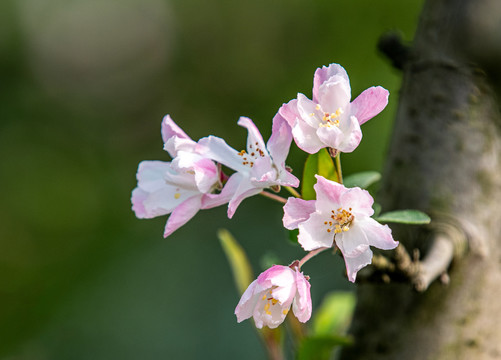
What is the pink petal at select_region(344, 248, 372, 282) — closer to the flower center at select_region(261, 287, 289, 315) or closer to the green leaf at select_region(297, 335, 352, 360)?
the flower center at select_region(261, 287, 289, 315)

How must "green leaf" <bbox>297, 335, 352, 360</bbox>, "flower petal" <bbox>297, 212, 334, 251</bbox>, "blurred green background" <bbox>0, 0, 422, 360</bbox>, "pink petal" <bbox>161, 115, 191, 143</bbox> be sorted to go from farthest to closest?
1. "blurred green background" <bbox>0, 0, 422, 360</bbox>
2. "green leaf" <bbox>297, 335, 352, 360</bbox>
3. "pink petal" <bbox>161, 115, 191, 143</bbox>
4. "flower petal" <bbox>297, 212, 334, 251</bbox>

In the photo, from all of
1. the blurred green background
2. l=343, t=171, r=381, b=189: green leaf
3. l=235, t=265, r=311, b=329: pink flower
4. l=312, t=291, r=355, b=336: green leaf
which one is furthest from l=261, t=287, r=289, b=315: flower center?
the blurred green background

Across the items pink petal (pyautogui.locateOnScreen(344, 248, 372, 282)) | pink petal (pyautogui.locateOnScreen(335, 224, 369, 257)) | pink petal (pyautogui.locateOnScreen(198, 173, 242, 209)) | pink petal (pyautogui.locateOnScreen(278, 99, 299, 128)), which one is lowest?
pink petal (pyautogui.locateOnScreen(344, 248, 372, 282))

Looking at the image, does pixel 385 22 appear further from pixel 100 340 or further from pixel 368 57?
pixel 100 340

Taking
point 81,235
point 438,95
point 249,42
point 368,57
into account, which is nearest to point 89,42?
point 249,42

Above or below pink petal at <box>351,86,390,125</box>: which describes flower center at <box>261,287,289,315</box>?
below

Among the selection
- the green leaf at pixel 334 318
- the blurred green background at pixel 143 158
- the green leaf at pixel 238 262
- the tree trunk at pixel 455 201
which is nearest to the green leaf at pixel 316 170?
the tree trunk at pixel 455 201

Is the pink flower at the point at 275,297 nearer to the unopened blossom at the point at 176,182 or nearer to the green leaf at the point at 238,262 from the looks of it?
the unopened blossom at the point at 176,182
